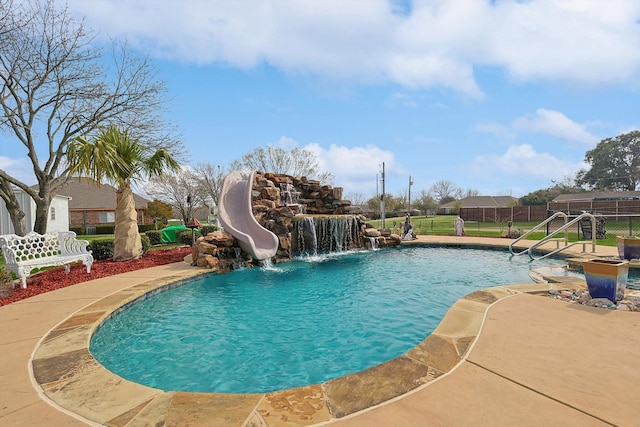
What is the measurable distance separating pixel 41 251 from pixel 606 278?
1104 cm

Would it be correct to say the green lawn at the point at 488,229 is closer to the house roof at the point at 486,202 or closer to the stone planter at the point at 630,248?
the stone planter at the point at 630,248

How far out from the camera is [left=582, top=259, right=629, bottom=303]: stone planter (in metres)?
4.17

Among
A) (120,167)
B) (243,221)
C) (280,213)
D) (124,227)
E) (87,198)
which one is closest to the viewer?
(120,167)

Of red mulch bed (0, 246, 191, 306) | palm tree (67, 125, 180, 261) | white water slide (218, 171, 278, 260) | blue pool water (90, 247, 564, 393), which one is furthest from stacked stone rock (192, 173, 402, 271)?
palm tree (67, 125, 180, 261)

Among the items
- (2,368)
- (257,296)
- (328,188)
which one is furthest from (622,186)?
(2,368)

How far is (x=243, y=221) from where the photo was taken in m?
10.9

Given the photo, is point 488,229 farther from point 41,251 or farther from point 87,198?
point 87,198

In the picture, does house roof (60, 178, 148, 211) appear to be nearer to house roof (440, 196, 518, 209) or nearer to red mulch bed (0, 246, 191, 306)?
red mulch bed (0, 246, 191, 306)

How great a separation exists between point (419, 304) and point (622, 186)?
64.3 metres

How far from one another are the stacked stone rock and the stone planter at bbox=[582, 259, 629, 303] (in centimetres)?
800

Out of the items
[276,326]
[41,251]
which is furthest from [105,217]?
[276,326]

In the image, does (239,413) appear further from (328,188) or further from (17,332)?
(328,188)

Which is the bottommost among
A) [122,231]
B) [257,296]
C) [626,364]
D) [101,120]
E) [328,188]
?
[257,296]

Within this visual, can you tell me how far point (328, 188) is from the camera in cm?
1546
